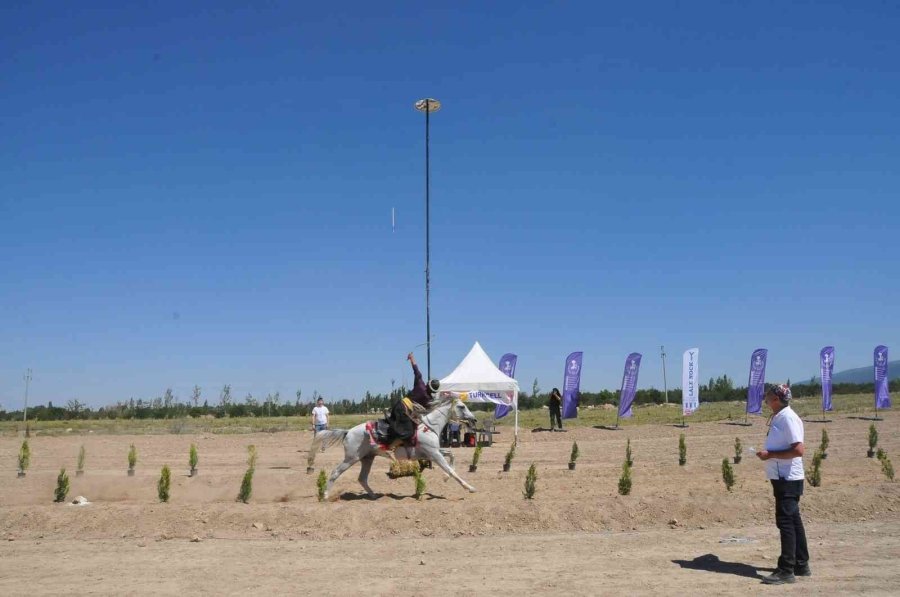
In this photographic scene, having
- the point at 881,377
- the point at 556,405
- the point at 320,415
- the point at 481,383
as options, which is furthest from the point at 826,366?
the point at 320,415

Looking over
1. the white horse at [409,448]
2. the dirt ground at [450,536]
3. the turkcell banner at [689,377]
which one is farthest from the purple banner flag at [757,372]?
the white horse at [409,448]

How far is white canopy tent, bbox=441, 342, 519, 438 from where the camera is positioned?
85.2ft

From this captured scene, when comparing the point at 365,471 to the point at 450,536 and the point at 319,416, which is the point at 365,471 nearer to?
the point at 450,536

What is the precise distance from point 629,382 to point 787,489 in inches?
1055

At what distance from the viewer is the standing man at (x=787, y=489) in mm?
7488

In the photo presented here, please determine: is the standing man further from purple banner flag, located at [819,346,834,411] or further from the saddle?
purple banner flag, located at [819,346,834,411]

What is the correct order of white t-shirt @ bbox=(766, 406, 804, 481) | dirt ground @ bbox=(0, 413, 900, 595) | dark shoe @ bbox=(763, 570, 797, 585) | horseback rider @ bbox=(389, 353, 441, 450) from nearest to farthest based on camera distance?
dark shoe @ bbox=(763, 570, 797, 585), white t-shirt @ bbox=(766, 406, 804, 481), dirt ground @ bbox=(0, 413, 900, 595), horseback rider @ bbox=(389, 353, 441, 450)

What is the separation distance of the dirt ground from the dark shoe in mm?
121

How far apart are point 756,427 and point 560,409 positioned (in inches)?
345

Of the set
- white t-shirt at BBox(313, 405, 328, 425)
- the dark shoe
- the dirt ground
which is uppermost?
white t-shirt at BBox(313, 405, 328, 425)

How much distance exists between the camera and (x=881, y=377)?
34.2 metres

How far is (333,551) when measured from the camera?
925 cm

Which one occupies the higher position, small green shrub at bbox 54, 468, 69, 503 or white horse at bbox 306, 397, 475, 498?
white horse at bbox 306, 397, 475, 498

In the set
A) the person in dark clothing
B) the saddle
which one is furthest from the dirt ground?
the person in dark clothing
